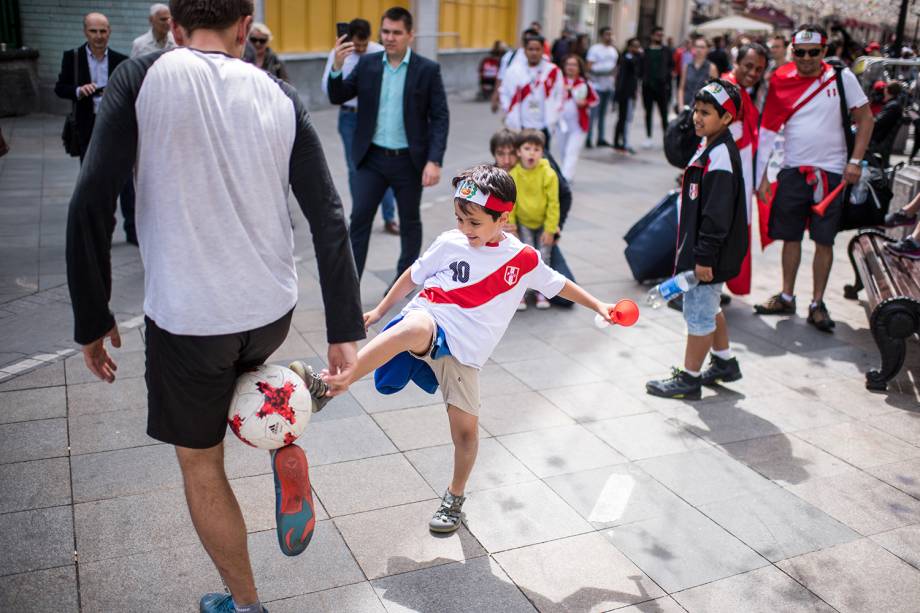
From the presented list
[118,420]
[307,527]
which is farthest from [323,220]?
[118,420]

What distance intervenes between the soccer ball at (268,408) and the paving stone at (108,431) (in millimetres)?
1768

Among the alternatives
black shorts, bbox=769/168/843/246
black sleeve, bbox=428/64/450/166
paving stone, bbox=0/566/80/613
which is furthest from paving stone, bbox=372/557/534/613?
black shorts, bbox=769/168/843/246

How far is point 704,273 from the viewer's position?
187 inches

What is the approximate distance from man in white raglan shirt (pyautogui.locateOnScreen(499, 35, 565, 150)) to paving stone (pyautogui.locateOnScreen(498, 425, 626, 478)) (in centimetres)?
556

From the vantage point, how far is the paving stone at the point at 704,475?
3900 millimetres

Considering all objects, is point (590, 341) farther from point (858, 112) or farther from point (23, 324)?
point (23, 324)

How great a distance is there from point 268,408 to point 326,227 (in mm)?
542

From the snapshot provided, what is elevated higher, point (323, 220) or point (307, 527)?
point (323, 220)

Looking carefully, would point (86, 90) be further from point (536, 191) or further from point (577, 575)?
point (577, 575)

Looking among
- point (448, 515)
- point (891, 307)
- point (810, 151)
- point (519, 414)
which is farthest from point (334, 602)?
point (810, 151)

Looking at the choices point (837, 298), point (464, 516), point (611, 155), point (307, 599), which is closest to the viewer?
point (307, 599)

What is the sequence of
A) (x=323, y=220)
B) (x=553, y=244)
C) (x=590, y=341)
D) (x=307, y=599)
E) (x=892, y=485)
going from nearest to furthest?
1. (x=323, y=220)
2. (x=307, y=599)
3. (x=892, y=485)
4. (x=590, y=341)
5. (x=553, y=244)

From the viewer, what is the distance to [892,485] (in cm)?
407

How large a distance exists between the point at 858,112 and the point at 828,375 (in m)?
2.03
